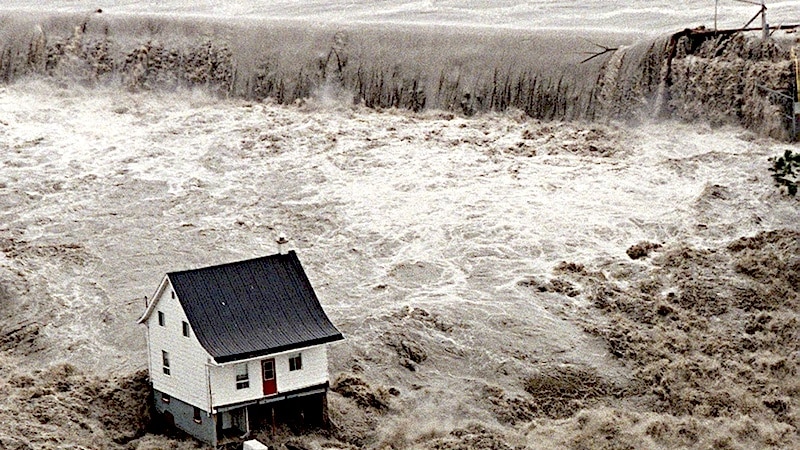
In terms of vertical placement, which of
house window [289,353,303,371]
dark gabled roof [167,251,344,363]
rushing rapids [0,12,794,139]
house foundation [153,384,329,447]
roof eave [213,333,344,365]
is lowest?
house foundation [153,384,329,447]

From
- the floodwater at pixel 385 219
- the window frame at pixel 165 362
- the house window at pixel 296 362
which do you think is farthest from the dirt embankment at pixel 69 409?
the house window at pixel 296 362

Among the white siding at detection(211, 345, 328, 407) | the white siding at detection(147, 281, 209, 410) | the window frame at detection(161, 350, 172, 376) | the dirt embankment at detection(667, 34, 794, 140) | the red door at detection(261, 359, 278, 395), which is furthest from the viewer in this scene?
the dirt embankment at detection(667, 34, 794, 140)

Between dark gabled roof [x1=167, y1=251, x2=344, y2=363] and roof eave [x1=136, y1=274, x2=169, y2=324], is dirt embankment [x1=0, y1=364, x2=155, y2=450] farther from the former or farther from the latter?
dark gabled roof [x1=167, y1=251, x2=344, y2=363]

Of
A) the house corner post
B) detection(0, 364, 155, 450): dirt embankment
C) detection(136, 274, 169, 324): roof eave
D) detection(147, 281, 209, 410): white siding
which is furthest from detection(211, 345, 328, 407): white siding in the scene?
detection(0, 364, 155, 450): dirt embankment

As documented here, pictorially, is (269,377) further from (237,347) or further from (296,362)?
(237,347)

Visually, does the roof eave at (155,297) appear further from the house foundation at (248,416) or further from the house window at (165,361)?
the house foundation at (248,416)

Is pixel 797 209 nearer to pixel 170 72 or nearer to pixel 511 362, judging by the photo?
pixel 511 362

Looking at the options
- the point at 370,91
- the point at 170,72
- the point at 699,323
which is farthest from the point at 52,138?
the point at 699,323
